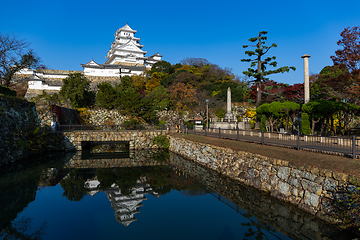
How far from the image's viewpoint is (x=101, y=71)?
54.8 metres

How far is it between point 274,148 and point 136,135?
17536mm

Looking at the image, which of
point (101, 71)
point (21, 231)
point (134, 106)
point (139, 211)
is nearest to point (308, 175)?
point (139, 211)

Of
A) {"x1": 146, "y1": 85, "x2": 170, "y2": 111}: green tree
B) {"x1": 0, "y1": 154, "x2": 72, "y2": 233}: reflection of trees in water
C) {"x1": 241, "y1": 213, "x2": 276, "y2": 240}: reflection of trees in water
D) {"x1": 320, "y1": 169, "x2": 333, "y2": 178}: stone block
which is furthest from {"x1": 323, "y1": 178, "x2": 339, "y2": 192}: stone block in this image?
{"x1": 146, "y1": 85, "x2": 170, "y2": 111}: green tree

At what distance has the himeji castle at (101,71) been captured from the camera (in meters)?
47.4

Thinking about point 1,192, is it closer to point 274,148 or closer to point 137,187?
point 137,187

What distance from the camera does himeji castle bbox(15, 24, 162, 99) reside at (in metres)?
47.4

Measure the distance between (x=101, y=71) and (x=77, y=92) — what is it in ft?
65.2

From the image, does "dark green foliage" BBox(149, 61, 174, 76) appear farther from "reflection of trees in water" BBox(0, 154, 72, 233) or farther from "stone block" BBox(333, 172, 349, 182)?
"stone block" BBox(333, 172, 349, 182)

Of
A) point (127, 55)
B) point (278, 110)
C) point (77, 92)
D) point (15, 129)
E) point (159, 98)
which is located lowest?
point (15, 129)

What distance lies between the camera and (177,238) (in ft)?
22.1

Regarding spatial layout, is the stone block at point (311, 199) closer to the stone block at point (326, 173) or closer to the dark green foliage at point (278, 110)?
the stone block at point (326, 173)

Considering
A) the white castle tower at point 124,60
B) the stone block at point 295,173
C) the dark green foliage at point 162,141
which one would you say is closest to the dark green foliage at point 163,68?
the white castle tower at point 124,60

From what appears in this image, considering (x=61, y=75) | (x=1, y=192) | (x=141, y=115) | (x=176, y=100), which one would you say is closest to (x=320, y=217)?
(x=1, y=192)

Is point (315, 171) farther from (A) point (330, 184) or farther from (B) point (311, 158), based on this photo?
(B) point (311, 158)
